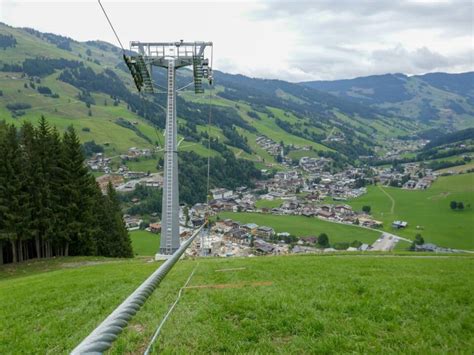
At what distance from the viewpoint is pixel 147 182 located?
15312 cm

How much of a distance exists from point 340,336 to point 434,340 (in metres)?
1.53

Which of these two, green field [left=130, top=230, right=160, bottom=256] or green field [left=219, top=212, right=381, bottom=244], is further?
green field [left=219, top=212, right=381, bottom=244]

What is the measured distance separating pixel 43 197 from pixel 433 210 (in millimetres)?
133410

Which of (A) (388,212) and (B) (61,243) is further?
(A) (388,212)

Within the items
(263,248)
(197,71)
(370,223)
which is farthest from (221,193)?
(197,71)

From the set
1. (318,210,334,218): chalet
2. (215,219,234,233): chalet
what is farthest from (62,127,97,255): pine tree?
(318,210,334,218): chalet

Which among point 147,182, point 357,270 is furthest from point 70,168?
point 147,182

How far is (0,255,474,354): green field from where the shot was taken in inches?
243

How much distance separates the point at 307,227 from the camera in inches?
4579

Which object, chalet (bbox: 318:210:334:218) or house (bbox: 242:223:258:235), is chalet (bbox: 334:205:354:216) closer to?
chalet (bbox: 318:210:334:218)

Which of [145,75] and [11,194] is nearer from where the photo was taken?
[145,75]

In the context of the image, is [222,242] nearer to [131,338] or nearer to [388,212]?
[388,212]

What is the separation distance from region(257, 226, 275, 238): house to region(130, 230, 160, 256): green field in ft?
96.8

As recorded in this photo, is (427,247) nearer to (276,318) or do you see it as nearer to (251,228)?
(251,228)
